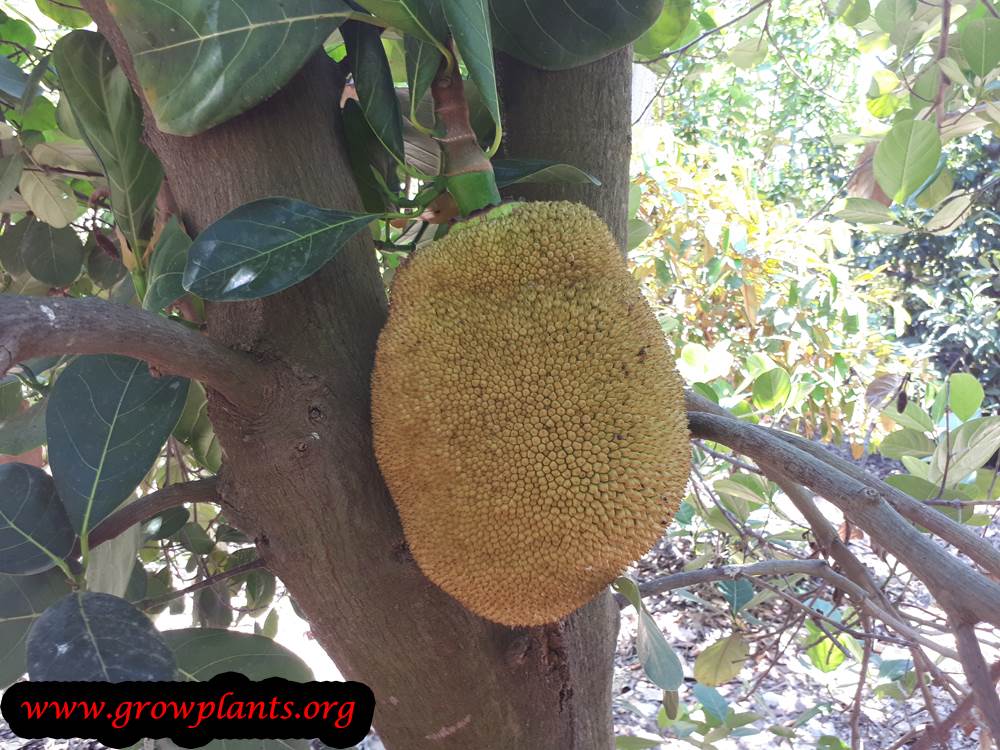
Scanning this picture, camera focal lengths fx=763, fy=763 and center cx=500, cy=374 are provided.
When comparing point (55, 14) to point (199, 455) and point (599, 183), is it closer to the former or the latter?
point (199, 455)

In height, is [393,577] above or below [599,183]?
below

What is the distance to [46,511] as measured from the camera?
0.65 meters

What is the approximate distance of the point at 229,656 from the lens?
2.30ft

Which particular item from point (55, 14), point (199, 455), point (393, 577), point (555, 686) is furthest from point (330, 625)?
point (55, 14)

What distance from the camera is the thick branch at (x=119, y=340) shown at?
35 centimetres

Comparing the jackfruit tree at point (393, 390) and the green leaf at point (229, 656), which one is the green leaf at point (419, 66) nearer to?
the jackfruit tree at point (393, 390)

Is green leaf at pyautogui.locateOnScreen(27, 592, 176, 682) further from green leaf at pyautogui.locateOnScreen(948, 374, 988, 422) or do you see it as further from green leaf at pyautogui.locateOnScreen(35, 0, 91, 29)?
green leaf at pyautogui.locateOnScreen(948, 374, 988, 422)

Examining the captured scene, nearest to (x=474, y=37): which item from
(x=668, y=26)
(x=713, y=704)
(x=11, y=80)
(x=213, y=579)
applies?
(x=668, y=26)

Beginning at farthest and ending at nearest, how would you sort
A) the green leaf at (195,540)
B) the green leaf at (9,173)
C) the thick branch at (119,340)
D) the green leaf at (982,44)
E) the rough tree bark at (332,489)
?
the green leaf at (195,540) < the green leaf at (982,44) < the green leaf at (9,173) < the rough tree bark at (332,489) < the thick branch at (119,340)

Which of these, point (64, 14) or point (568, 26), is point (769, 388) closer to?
point (568, 26)

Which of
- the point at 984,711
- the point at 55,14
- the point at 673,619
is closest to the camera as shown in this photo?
the point at 984,711

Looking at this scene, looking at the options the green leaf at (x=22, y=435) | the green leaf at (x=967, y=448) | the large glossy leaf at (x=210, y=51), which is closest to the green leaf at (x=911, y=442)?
the green leaf at (x=967, y=448)

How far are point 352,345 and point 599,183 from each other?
0.26m

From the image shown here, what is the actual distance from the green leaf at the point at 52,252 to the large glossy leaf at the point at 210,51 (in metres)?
0.65
